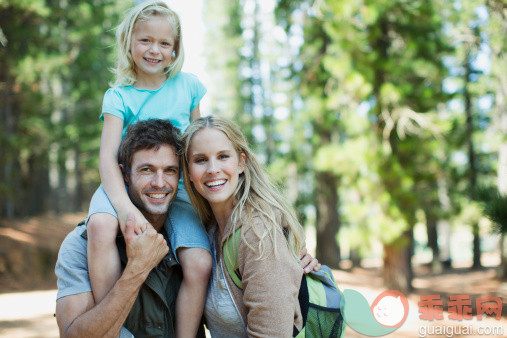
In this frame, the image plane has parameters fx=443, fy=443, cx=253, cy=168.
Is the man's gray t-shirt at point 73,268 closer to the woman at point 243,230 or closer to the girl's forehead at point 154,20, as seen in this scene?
the woman at point 243,230

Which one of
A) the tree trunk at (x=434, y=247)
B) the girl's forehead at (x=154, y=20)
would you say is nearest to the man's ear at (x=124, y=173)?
the girl's forehead at (x=154, y=20)

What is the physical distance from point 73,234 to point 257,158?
4.33ft

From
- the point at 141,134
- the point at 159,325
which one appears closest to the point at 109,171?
the point at 141,134

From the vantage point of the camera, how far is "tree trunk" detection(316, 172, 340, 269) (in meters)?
14.5

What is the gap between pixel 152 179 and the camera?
288 cm

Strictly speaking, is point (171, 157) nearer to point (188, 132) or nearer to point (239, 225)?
point (188, 132)

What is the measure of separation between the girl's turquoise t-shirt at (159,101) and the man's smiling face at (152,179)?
41 centimetres

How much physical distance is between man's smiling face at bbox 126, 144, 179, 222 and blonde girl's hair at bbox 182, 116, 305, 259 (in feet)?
0.42

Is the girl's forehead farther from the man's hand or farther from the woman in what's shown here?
the man's hand

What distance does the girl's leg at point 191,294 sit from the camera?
2.80 metres

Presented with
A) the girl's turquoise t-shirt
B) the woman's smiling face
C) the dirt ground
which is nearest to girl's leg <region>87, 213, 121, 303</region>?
the woman's smiling face

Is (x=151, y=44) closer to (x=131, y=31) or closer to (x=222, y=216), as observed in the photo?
(x=131, y=31)

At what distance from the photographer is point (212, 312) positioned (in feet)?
9.18

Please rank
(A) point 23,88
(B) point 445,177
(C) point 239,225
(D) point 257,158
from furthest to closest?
1. (B) point 445,177
2. (A) point 23,88
3. (D) point 257,158
4. (C) point 239,225
